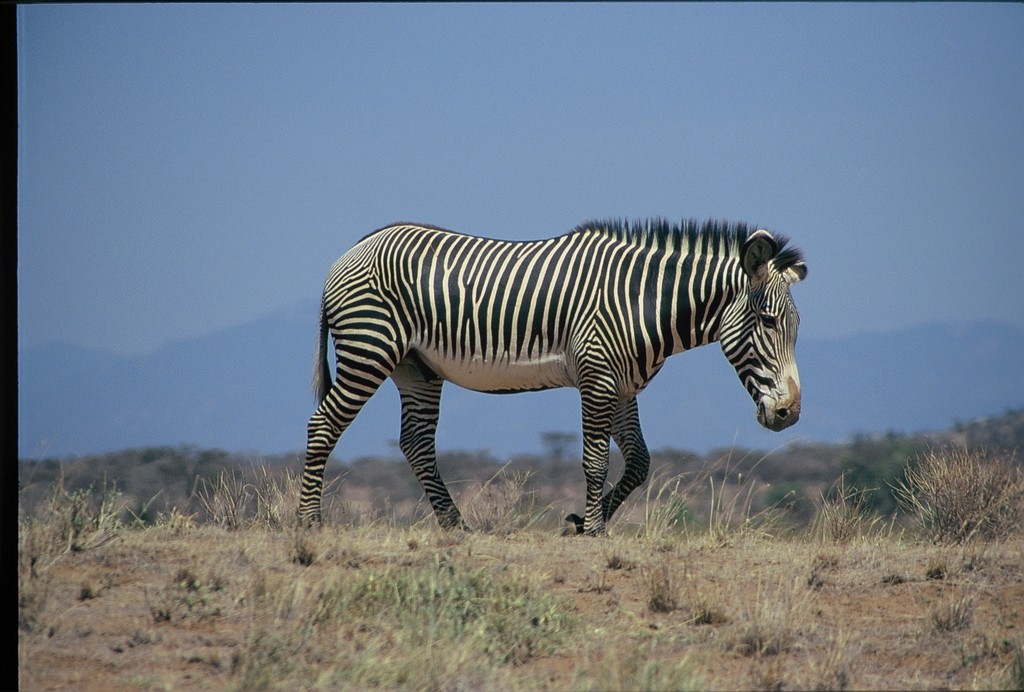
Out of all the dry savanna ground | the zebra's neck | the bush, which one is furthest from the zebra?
the bush

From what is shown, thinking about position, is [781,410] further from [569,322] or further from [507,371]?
[507,371]

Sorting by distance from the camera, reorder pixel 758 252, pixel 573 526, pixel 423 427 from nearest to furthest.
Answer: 1. pixel 758 252
2. pixel 573 526
3. pixel 423 427

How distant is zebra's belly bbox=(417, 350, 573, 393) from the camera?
988cm

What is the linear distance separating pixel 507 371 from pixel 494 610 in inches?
119

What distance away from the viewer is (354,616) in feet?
23.2

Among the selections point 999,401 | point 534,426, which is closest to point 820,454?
point 999,401

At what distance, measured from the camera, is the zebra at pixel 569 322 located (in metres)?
9.50

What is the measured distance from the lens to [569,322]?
979 cm

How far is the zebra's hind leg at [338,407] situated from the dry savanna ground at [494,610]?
1.85ft

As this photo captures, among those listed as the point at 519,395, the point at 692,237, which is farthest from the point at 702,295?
the point at 519,395

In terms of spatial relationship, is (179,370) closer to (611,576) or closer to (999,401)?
(999,401)

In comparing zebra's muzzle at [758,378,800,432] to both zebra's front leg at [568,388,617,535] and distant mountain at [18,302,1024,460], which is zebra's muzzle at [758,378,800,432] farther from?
distant mountain at [18,302,1024,460]

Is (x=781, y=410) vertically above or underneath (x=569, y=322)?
underneath

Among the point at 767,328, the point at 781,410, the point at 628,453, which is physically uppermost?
the point at 767,328
